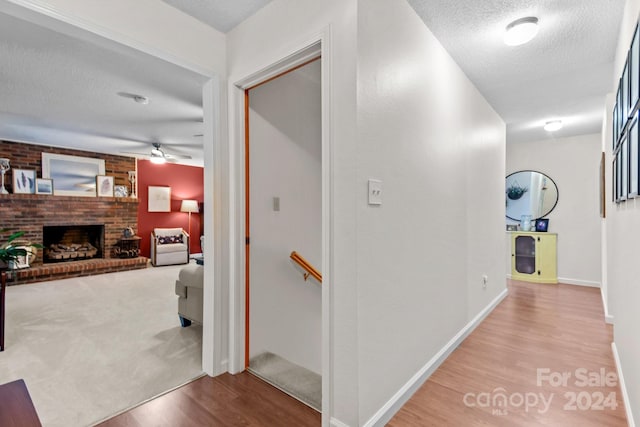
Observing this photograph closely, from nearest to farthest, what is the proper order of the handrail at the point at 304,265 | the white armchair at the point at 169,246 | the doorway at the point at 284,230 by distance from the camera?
1. the doorway at the point at 284,230
2. the handrail at the point at 304,265
3. the white armchair at the point at 169,246

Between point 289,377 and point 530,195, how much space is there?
5399 millimetres

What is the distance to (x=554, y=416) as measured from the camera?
1779 mm

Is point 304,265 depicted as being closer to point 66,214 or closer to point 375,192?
point 375,192

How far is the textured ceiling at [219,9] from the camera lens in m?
1.92

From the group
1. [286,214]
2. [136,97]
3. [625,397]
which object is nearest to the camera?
[625,397]

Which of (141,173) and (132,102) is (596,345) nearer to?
(132,102)

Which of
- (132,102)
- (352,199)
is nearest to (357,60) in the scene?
(352,199)

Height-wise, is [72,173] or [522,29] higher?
[522,29]

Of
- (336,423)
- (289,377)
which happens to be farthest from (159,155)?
(336,423)

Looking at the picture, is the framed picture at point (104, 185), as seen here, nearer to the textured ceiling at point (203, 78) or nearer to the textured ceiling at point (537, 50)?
the textured ceiling at point (203, 78)

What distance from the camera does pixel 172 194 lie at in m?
7.38

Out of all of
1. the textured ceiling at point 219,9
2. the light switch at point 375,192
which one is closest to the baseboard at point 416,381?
the light switch at point 375,192

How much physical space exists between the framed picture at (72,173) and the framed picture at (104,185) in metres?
0.07

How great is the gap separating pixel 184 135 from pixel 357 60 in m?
4.26
